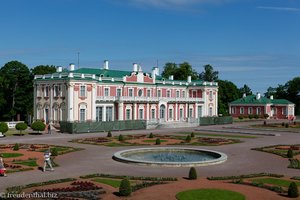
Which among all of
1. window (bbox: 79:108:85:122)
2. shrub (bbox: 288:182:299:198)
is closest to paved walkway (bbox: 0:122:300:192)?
shrub (bbox: 288:182:299:198)

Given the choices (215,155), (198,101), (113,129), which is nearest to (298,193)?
(215,155)

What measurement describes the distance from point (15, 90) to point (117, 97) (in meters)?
21.7

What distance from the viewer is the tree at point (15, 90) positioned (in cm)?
7512

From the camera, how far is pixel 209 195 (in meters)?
19.6

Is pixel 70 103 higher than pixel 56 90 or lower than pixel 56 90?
lower

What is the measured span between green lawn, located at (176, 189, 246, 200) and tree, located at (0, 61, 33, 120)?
2380 inches

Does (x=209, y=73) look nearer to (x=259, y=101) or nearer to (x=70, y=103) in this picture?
(x=259, y=101)

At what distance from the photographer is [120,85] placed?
68375 mm

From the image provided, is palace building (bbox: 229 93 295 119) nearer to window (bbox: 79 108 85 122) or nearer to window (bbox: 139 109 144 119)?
window (bbox: 139 109 144 119)

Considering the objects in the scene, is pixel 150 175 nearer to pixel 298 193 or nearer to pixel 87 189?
pixel 87 189

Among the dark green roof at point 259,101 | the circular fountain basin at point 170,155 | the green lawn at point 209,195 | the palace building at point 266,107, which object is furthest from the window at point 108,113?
the dark green roof at point 259,101

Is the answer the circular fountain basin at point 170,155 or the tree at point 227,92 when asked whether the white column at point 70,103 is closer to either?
the circular fountain basin at point 170,155

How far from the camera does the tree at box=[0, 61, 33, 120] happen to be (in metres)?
75.1

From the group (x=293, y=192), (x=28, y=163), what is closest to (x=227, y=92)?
(x=28, y=163)
